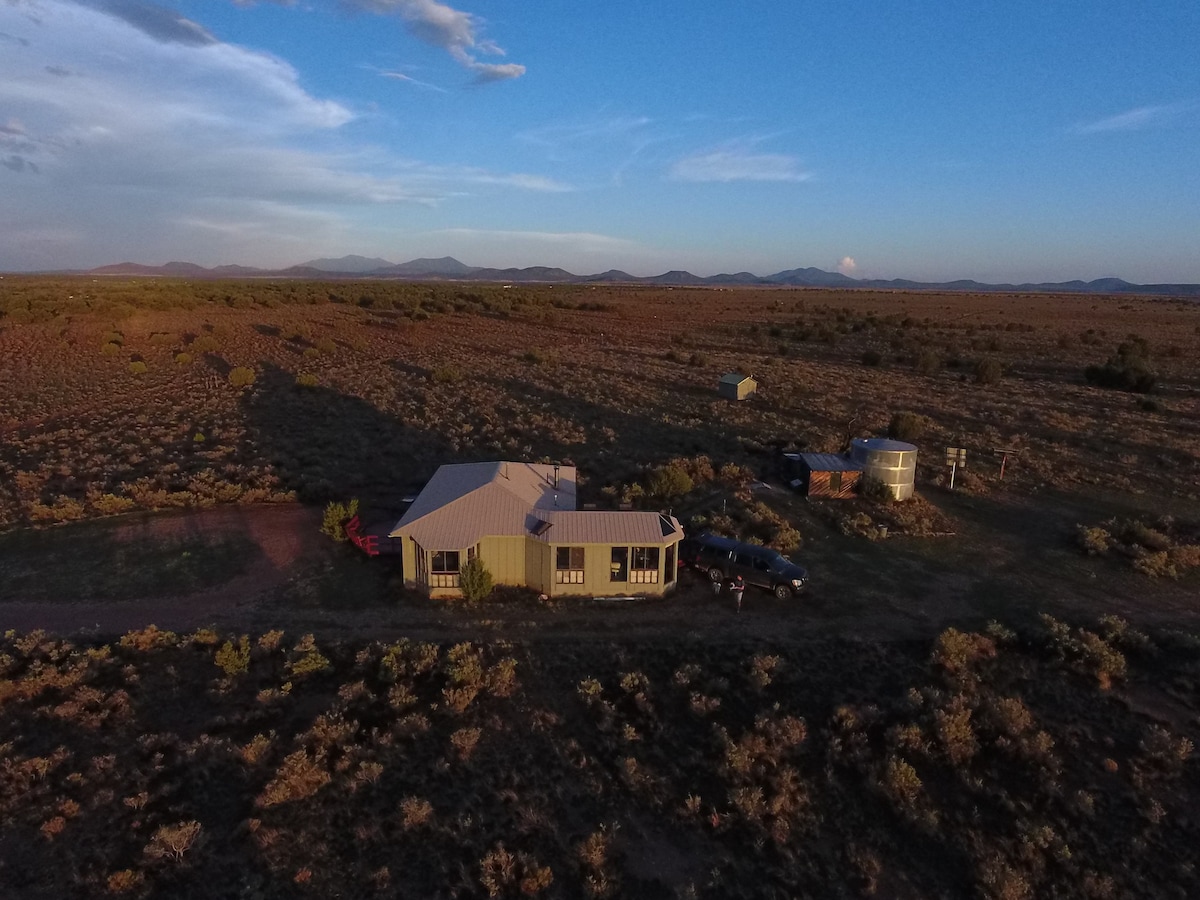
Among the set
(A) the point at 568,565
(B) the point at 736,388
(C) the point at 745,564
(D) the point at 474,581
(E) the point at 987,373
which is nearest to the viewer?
(D) the point at 474,581

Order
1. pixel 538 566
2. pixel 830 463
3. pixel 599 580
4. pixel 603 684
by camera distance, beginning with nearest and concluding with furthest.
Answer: pixel 603 684, pixel 599 580, pixel 538 566, pixel 830 463

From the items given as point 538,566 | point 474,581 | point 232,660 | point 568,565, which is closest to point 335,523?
point 474,581

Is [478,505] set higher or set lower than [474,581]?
higher

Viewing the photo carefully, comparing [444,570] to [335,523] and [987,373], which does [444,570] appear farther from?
[987,373]

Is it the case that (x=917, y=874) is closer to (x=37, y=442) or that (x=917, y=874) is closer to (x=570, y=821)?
(x=570, y=821)

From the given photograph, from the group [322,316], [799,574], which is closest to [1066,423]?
[799,574]

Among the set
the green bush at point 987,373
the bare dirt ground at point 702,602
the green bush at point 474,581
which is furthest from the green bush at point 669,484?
the green bush at point 987,373

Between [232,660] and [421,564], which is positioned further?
[421,564]

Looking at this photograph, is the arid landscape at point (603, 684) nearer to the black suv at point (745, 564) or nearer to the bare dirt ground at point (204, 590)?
the bare dirt ground at point (204, 590)
